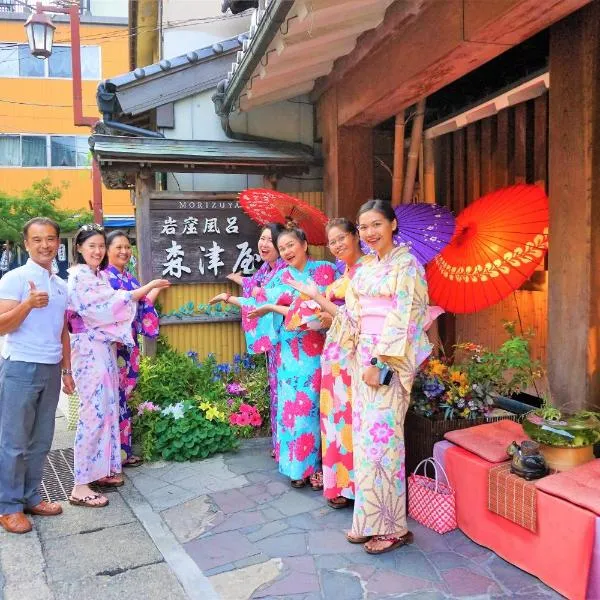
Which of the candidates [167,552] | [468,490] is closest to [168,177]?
[167,552]

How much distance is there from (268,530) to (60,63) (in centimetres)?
2689

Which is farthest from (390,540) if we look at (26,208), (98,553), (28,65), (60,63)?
(28,65)

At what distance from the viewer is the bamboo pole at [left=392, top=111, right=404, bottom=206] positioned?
6367 mm

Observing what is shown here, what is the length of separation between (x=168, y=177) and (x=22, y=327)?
12.5 feet

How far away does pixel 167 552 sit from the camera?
389 cm

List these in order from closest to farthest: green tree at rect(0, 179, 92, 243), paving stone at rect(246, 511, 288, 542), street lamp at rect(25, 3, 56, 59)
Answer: paving stone at rect(246, 511, 288, 542), street lamp at rect(25, 3, 56, 59), green tree at rect(0, 179, 92, 243)

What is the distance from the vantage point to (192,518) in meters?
4.43

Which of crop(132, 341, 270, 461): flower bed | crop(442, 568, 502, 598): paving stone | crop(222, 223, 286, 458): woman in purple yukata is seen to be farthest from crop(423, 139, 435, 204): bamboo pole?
crop(442, 568, 502, 598): paving stone

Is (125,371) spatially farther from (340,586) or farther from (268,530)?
(340,586)

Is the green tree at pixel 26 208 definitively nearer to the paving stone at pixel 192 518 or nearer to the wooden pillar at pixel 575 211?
the paving stone at pixel 192 518

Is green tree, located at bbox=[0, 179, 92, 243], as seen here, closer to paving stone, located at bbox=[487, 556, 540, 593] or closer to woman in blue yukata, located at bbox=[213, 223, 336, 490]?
woman in blue yukata, located at bbox=[213, 223, 336, 490]

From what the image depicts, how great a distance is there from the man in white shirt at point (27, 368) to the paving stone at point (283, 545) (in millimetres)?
1782

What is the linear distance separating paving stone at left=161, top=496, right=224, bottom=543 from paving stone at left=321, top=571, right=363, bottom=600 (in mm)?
1105

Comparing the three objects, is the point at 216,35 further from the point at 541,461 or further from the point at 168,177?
the point at 541,461
